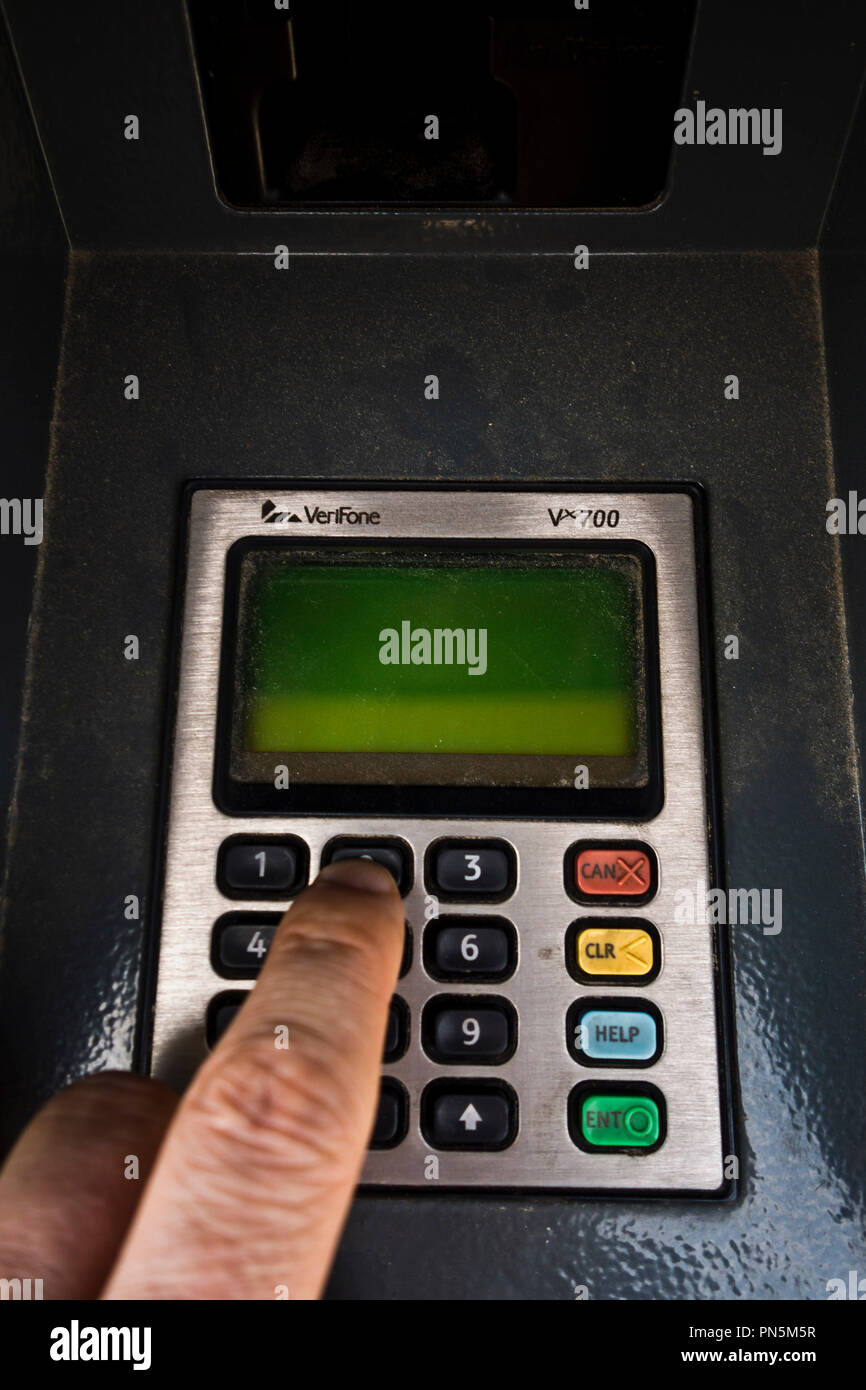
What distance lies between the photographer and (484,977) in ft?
2.55

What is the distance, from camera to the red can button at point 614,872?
2.60ft

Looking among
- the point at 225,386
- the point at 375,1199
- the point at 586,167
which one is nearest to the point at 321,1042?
the point at 375,1199

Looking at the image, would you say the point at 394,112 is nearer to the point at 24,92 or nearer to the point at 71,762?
the point at 24,92

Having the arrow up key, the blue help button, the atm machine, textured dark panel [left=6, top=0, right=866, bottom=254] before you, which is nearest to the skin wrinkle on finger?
the atm machine

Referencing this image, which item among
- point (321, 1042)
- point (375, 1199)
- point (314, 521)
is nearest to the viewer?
point (321, 1042)

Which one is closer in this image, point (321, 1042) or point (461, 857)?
point (321, 1042)

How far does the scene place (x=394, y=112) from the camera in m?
0.88
